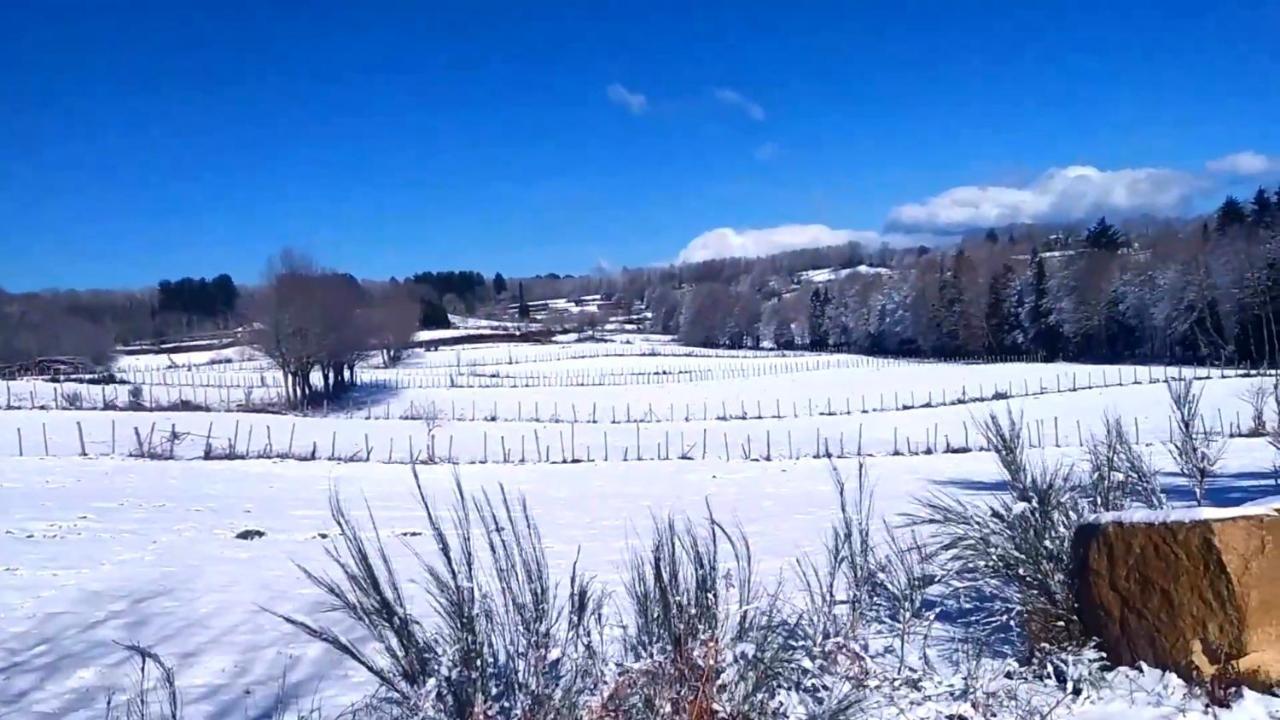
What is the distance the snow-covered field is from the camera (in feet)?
34.5

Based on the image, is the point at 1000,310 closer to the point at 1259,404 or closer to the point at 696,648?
the point at 1259,404

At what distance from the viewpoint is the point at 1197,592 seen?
6.14 m

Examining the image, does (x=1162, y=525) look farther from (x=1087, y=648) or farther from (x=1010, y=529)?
(x=1010, y=529)

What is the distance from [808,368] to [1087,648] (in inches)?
3154

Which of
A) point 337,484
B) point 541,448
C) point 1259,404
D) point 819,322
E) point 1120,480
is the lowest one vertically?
point 541,448

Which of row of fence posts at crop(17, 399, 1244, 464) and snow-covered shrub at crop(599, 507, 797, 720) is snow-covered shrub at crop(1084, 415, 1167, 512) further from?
row of fence posts at crop(17, 399, 1244, 464)

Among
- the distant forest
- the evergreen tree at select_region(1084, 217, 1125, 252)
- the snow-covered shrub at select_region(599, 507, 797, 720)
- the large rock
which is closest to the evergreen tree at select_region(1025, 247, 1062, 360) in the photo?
the distant forest

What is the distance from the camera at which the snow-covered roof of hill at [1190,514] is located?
20.2 ft

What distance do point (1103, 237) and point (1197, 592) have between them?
106 metres

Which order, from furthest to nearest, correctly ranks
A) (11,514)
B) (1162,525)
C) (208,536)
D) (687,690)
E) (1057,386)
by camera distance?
(1057,386) → (11,514) → (208,536) → (1162,525) → (687,690)

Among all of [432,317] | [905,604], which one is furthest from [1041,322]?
[905,604]

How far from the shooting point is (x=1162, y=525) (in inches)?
247

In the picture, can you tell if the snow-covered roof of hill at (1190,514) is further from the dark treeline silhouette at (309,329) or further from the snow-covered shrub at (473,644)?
the dark treeline silhouette at (309,329)

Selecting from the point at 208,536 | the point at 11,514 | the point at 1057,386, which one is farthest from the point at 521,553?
the point at 1057,386
